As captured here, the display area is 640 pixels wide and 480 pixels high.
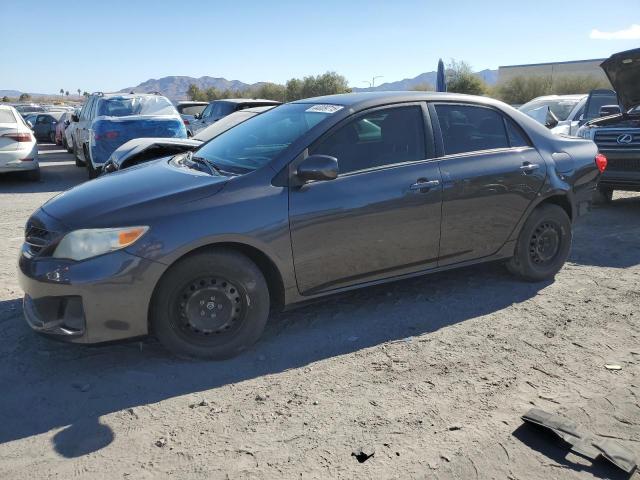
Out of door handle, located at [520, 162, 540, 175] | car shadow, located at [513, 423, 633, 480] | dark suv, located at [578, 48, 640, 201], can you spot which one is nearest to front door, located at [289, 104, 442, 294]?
door handle, located at [520, 162, 540, 175]

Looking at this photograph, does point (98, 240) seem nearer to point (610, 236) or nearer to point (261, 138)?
point (261, 138)

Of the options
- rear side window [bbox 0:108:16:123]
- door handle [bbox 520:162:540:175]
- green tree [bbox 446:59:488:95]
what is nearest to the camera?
door handle [bbox 520:162:540:175]

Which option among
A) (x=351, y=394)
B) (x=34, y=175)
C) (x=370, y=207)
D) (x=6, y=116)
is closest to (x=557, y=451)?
(x=351, y=394)

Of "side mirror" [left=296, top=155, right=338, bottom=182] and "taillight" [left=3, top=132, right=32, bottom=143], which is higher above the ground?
"taillight" [left=3, top=132, right=32, bottom=143]

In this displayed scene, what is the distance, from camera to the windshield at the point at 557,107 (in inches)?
494

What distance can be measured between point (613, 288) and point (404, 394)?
2805 millimetres

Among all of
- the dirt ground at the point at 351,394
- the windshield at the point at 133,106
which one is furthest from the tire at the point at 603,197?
the windshield at the point at 133,106

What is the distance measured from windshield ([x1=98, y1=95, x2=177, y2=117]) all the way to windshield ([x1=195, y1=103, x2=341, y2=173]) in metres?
7.35

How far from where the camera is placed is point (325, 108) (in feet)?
14.5

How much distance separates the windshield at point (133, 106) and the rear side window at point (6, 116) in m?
1.81

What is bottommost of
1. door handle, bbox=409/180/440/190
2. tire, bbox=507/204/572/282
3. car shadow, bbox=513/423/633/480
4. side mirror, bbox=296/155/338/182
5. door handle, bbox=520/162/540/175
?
car shadow, bbox=513/423/633/480

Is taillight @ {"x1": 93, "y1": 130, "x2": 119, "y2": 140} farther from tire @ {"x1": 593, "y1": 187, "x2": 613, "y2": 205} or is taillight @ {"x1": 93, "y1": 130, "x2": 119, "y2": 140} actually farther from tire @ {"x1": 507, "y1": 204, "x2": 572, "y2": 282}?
tire @ {"x1": 593, "y1": 187, "x2": 613, "y2": 205}

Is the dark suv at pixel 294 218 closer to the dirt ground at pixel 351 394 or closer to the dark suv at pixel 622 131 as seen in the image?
the dirt ground at pixel 351 394

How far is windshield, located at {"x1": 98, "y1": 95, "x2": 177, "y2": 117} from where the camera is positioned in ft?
38.6
